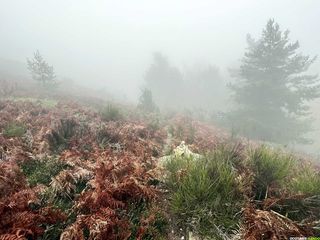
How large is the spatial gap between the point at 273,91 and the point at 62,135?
21.3 metres

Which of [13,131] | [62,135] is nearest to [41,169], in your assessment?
[62,135]

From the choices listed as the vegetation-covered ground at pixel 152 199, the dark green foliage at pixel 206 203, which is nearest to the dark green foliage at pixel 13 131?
the vegetation-covered ground at pixel 152 199

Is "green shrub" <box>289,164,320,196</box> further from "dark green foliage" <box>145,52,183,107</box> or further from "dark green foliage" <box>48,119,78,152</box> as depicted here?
"dark green foliage" <box>145,52,183,107</box>

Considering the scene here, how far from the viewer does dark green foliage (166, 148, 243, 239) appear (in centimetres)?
432

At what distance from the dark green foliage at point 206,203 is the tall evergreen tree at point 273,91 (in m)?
20.1

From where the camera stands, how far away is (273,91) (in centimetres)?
2538

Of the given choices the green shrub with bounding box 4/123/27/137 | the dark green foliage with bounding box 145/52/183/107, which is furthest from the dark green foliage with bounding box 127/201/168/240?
the dark green foliage with bounding box 145/52/183/107

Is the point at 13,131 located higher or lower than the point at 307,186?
lower

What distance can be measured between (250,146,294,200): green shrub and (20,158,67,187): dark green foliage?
387cm

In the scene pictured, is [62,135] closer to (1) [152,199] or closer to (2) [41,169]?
(2) [41,169]

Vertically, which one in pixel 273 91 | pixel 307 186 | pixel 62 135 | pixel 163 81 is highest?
pixel 273 91

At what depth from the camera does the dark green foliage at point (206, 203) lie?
4324mm

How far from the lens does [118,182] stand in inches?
193

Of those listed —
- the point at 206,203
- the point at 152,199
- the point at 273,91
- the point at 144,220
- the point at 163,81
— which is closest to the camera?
the point at 144,220
